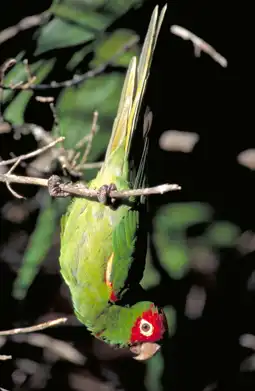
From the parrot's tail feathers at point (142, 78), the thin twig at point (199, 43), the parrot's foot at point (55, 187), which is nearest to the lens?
the parrot's foot at point (55, 187)

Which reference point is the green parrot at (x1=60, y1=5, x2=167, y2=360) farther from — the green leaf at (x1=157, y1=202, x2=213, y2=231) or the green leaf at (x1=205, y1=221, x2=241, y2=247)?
the green leaf at (x1=205, y1=221, x2=241, y2=247)

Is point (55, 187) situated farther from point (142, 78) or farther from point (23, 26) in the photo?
point (23, 26)

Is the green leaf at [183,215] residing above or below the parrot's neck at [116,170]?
below

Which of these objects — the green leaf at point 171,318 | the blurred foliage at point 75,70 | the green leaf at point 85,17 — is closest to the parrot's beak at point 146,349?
the blurred foliage at point 75,70

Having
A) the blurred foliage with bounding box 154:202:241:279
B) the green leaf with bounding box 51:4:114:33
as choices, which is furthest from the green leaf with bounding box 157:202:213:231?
the green leaf with bounding box 51:4:114:33

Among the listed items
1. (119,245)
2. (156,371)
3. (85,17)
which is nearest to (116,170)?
(119,245)

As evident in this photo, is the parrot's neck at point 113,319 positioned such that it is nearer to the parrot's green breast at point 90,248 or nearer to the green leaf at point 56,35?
the parrot's green breast at point 90,248

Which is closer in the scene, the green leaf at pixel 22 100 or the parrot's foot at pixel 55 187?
the parrot's foot at pixel 55 187
